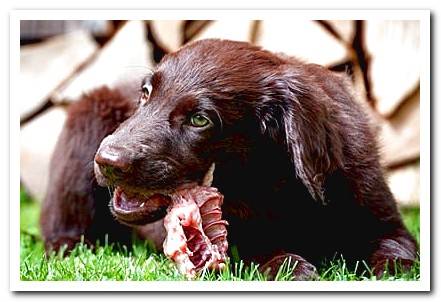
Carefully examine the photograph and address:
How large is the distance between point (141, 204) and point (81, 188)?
1.86 feet

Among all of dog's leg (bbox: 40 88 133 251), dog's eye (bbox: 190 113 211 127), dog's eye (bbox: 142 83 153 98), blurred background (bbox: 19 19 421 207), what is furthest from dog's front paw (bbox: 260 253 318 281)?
blurred background (bbox: 19 19 421 207)

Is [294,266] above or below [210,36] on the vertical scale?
below

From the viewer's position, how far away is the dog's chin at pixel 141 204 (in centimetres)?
213

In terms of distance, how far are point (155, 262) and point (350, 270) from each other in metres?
0.49

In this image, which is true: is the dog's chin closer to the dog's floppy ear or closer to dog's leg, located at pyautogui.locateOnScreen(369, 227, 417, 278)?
the dog's floppy ear

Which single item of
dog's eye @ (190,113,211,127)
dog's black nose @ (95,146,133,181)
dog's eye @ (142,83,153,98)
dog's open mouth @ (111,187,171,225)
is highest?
dog's eye @ (142,83,153,98)

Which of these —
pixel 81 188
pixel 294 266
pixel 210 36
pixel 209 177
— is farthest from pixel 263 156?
pixel 210 36

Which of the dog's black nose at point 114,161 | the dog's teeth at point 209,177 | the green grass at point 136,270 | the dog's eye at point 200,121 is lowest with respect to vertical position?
the green grass at point 136,270

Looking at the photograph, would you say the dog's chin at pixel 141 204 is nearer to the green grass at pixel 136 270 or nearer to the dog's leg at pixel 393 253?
the green grass at pixel 136 270

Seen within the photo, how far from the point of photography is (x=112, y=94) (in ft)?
9.12

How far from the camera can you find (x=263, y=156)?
7.02 ft

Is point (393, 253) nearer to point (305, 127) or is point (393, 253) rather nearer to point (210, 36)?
point (305, 127)

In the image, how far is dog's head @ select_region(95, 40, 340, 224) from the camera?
6.68ft

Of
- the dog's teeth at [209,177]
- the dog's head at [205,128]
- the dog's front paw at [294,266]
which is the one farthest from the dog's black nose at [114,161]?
the dog's front paw at [294,266]
